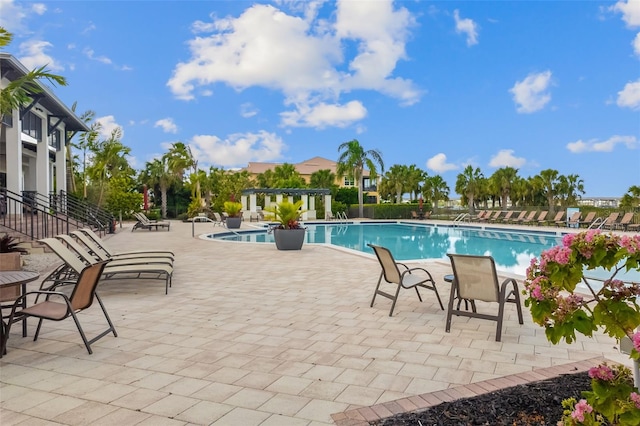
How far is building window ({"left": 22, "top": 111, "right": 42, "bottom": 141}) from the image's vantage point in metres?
15.6

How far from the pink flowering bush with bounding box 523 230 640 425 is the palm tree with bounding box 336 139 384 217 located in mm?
33374

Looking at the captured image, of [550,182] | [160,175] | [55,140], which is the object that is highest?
[55,140]

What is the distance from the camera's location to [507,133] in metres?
40.2

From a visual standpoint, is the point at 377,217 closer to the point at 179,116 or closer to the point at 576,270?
the point at 179,116

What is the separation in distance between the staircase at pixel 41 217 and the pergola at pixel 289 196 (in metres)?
12.4

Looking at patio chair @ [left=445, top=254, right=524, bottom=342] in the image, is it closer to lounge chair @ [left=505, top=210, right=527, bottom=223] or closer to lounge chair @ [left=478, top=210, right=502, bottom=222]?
lounge chair @ [left=505, top=210, right=527, bottom=223]

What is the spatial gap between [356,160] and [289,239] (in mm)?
23750

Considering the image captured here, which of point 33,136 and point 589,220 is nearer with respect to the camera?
point 33,136

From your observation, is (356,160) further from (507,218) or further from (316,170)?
(316,170)

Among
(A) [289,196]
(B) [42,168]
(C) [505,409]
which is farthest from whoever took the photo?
(A) [289,196]

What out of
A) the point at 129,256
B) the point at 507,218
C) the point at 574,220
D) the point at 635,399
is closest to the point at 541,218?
the point at 507,218

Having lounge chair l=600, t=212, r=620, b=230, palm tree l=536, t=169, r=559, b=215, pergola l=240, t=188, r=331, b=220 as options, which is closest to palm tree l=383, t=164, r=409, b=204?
palm tree l=536, t=169, r=559, b=215

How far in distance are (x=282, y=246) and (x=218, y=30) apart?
9.71 metres

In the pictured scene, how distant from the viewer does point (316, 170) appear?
65.2 meters
